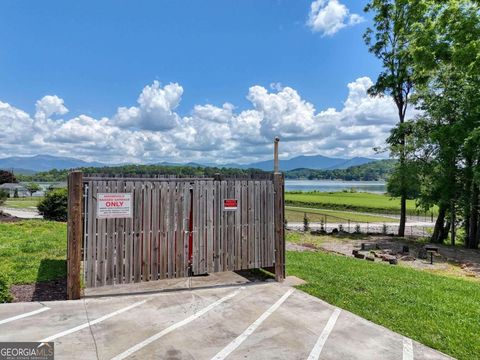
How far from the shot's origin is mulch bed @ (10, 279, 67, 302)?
6.37m

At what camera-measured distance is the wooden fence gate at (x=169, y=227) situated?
606 centimetres

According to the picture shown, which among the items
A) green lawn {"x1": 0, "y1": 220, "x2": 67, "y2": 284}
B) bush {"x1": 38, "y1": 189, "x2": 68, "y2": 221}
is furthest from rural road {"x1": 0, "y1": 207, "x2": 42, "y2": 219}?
green lawn {"x1": 0, "y1": 220, "x2": 67, "y2": 284}

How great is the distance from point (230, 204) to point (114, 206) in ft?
7.57

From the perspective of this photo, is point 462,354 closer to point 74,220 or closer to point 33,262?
point 74,220

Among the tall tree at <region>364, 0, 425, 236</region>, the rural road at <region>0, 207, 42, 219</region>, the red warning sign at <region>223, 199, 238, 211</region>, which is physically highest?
the tall tree at <region>364, 0, 425, 236</region>

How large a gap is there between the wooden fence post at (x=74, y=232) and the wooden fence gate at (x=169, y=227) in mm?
15

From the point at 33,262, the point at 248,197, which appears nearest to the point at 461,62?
the point at 248,197

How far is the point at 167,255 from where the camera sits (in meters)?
6.74

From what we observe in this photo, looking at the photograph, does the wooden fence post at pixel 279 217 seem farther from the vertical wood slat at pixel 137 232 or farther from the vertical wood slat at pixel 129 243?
the vertical wood slat at pixel 129 243

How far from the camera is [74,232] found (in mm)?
6016

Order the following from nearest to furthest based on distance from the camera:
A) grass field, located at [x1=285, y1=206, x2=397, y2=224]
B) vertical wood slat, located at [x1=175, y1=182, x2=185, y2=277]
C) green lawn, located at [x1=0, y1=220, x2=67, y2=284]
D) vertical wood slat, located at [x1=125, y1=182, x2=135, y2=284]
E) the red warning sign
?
vertical wood slat, located at [x1=125, y1=182, x2=135, y2=284]
vertical wood slat, located at [x1=175, y1=182, x2=185, y2=277]
the red warning sign
green lawn, located at [x1=0, y1=220, x2=67, y2=284]
grass field, located at [x1=285, y1=206, x2=397, y2=224]

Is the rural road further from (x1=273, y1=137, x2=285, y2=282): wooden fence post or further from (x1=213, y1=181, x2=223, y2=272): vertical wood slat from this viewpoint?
(x1=273, y1=137, x2=285, y2=282): wooden fence post

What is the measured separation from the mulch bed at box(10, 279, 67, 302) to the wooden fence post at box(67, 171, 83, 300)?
530 mm

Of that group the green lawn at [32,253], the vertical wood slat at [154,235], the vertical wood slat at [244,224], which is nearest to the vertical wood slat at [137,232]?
the vertical wood slat at [154,235]
